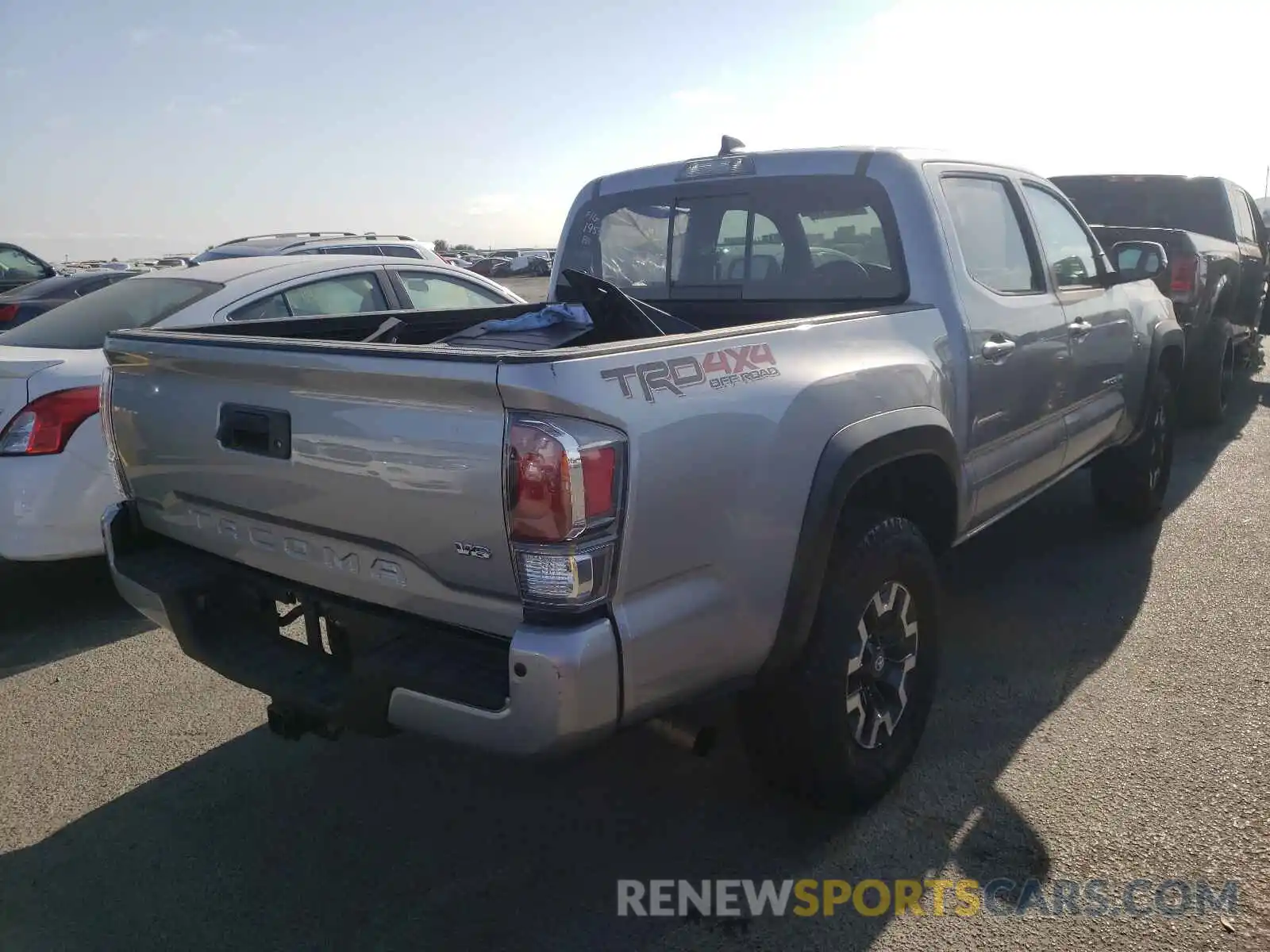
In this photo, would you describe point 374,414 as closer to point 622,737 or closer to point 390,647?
point 390,647

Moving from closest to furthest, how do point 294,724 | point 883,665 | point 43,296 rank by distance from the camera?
point 294,724 < point 883,665 < point 43,296

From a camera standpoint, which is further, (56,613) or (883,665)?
(56,613)

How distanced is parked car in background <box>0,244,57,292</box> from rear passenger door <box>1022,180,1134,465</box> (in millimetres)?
15010

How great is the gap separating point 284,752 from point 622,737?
3.87 ft

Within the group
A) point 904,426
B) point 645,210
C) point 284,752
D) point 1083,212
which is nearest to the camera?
point 904,426

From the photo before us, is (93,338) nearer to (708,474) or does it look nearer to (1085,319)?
(708,474)

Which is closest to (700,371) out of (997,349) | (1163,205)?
(997,349)

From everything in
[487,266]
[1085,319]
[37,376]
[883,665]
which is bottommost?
[487,266]

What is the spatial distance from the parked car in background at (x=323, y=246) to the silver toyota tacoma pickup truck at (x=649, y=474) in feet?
17.5

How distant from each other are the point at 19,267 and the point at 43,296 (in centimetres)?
735

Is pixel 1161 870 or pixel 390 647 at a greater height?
pixel 390 647

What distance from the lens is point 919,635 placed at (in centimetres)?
317

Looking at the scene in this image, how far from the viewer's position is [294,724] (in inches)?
109

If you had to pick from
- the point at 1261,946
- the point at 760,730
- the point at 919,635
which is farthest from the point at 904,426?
the point at 1261,946
